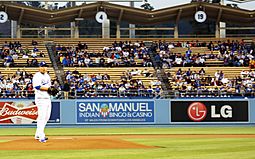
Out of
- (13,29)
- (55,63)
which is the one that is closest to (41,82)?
(55,63)

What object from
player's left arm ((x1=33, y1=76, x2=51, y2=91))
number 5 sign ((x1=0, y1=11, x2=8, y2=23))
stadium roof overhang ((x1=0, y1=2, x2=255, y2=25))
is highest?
stadium roof overhang ((x1=0, y1=2, x2=255, y2=25))

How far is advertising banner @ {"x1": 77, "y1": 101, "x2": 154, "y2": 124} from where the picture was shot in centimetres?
3094

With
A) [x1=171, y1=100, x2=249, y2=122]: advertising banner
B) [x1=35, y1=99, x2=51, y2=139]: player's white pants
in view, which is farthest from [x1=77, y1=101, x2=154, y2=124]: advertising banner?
[x1=35, y1=99, x2=51, y2=139]: player's white pants

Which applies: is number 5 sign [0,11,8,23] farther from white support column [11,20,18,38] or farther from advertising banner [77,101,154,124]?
advertising banner [77,101,154,124]

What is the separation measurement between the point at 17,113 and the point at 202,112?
30.4ft

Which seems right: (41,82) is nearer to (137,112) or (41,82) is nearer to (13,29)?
(137,112)

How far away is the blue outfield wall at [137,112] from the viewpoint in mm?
30812

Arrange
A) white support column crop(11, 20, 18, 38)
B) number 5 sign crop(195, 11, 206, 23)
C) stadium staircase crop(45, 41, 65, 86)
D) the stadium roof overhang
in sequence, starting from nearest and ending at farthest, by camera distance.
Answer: stadium staircase crop(45, 41, 65, 86)
the stadium roof overhang
number 5 sign crop(195, 11, 206, 23)
white support column crop(11, 20, 18, 38)

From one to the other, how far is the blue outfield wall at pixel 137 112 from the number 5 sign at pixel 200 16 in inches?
697

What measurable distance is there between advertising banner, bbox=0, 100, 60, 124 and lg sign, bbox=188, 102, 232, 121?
6.71 meters

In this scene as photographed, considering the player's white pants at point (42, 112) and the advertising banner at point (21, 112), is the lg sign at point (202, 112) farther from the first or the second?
the player's white pants at point (42, 112)

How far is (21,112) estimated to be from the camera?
3083 cm

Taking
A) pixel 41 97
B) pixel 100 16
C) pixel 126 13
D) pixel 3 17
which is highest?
pixel 126 13

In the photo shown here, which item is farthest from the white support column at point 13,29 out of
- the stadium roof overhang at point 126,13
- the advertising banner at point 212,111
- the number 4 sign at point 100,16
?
the advertising banner at point 212,111
